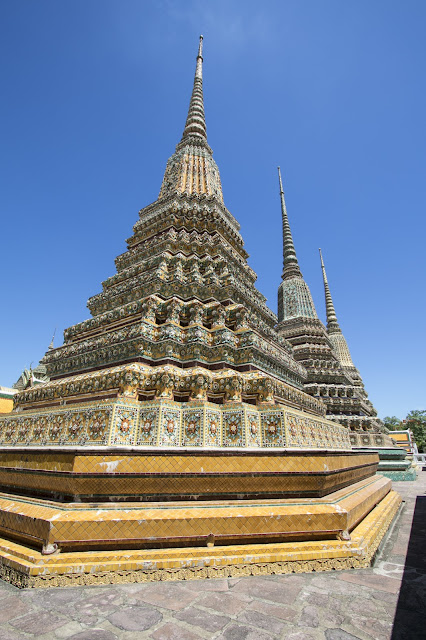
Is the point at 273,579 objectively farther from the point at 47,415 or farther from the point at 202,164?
the point at 202,164

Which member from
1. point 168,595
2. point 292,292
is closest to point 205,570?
point 168,595

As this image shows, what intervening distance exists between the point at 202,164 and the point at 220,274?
6.93m

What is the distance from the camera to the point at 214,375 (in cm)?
641

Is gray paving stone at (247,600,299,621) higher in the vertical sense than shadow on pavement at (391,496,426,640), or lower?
higher

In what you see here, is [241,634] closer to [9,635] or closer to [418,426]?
[9,635]

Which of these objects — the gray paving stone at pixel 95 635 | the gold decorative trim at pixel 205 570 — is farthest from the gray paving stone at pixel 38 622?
the gold decorative trim at pixel 205 570

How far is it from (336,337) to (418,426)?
85.3 feet

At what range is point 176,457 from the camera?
4.04 meters

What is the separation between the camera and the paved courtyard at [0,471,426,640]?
2412 mm

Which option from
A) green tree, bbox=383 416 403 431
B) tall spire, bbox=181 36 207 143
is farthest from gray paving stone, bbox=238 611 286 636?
green tree, bbox=383 416 403 431

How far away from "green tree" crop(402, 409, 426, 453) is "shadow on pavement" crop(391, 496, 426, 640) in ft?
165

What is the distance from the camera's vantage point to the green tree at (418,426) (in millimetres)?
46344

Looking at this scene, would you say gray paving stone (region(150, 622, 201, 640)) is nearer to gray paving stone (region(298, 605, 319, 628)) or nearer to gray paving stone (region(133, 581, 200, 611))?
gray paving stone (region(133, 581, 200, 611))

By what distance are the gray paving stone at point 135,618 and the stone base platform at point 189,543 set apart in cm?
59
